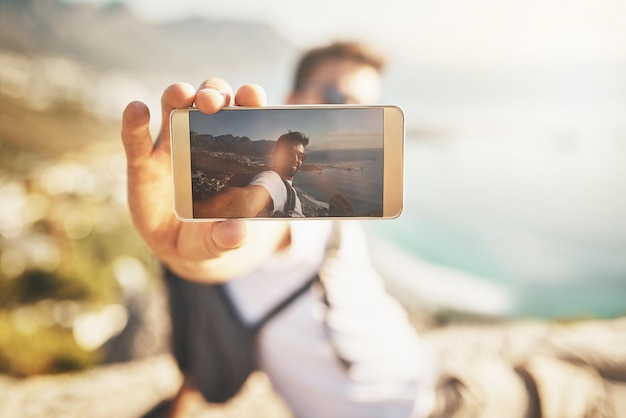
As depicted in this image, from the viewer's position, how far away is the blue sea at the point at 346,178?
2.32 ft

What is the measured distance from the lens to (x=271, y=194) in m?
0.70

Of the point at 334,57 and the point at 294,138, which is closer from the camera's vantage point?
the point at 294,138

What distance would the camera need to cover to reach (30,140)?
1152 millimetres

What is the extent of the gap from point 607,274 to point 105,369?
1.11 metres

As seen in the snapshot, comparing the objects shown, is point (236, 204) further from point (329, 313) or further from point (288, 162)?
point (329, 313)

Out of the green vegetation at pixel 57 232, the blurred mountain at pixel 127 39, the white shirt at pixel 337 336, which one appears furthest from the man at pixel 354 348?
the green vegetation at pixel 57 232

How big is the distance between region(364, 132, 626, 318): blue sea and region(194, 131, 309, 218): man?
1.41ft

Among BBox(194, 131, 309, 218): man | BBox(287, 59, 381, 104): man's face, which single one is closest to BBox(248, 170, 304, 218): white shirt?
BBox(194, 131, 309, 218): man

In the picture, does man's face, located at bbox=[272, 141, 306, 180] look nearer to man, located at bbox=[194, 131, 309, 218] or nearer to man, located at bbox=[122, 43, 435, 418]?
man, located at bbox=[194, 131, 309, 218]

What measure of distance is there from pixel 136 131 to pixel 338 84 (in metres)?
0.47

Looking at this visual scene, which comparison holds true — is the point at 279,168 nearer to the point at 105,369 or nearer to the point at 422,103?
the point at 422,103

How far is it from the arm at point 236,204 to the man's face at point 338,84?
412mm

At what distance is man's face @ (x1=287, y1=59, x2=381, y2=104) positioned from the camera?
1.06m

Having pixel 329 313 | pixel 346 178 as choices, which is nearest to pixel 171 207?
pixel 346 178
